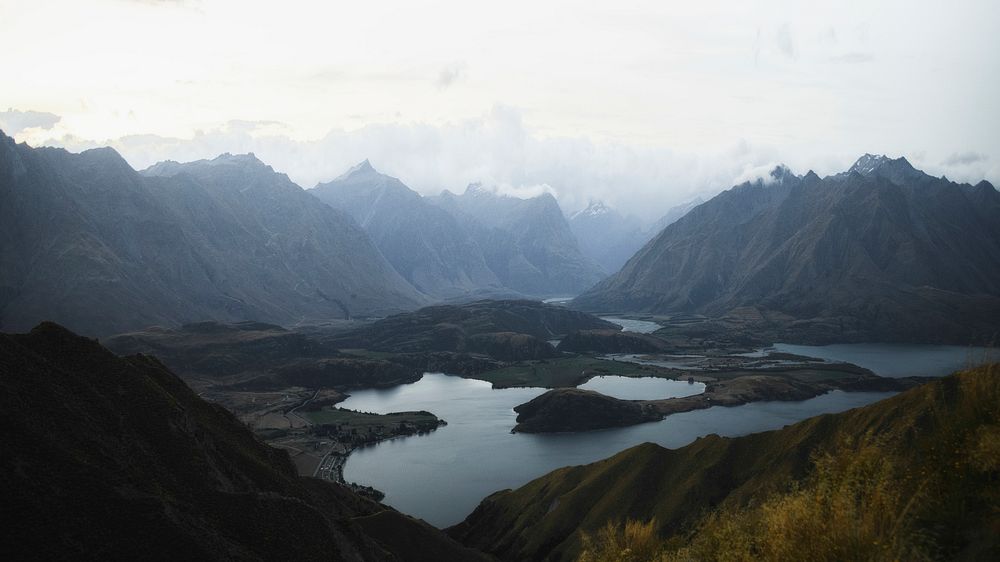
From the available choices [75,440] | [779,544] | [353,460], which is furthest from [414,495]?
[779,544]

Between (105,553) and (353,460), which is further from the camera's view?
(353,460)

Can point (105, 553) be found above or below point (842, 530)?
below

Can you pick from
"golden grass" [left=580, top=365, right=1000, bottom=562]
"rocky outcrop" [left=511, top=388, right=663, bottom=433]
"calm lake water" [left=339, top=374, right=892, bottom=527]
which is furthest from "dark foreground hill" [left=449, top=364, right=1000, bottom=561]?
"rocky outcrop" [left=511, top=388, right=663, bottom=433]

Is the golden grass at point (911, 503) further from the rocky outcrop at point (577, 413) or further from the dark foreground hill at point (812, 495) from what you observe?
the rocky outcrop at point (577, 413)

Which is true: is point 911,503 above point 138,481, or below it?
above

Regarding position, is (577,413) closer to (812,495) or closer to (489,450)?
(489,450)

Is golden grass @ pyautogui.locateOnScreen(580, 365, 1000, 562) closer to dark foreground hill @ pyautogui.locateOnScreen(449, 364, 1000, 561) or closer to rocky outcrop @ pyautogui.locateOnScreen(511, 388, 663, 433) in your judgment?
dark foreground hill @ pyautogui.locateOnScreen(449, 364, 1000, 561)

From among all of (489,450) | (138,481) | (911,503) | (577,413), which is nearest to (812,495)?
(911,503)

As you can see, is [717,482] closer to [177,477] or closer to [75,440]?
[177,477]
